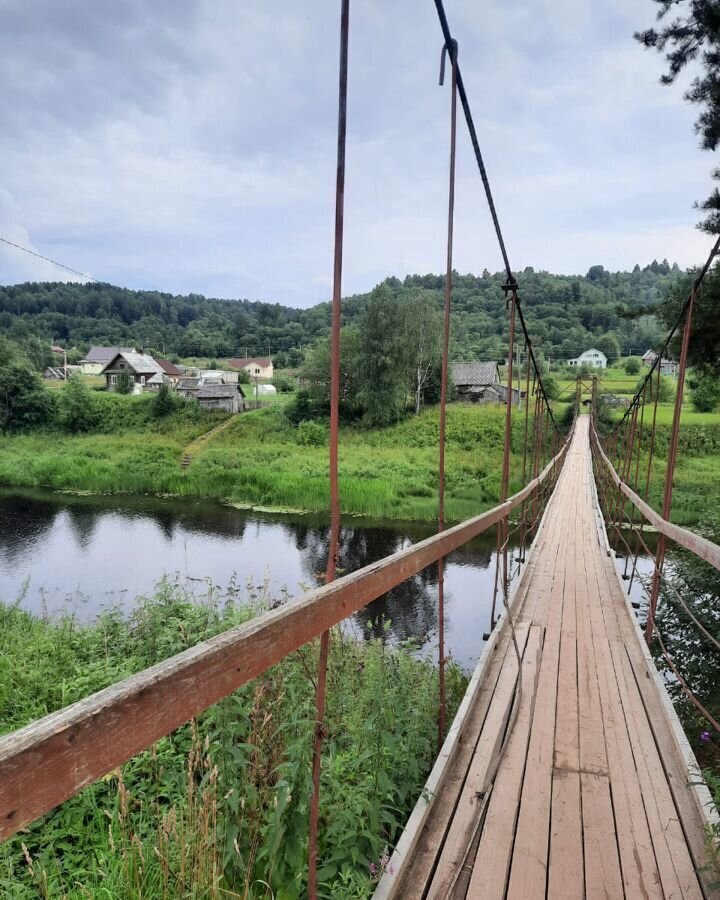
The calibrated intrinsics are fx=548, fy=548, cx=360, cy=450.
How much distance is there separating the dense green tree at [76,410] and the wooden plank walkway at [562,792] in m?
26.4

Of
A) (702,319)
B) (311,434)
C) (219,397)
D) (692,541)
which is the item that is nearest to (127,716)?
(692,541)

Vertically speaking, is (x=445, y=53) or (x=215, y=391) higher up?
(x=445, y=53)

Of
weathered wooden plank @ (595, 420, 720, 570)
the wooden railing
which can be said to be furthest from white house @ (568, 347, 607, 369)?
the wooden railing

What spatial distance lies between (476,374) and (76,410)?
20.2m

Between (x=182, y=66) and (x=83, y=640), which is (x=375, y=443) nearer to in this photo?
(x=83, y=640)

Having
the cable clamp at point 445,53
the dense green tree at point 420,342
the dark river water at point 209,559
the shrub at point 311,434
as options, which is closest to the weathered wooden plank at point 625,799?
the cable clamp at point 445,53

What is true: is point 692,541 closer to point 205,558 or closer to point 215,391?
point 205,558

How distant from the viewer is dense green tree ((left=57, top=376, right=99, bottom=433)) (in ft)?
82.5

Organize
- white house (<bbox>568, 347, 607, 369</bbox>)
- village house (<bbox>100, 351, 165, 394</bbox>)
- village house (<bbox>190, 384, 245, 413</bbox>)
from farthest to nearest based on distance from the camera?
white house (<bbox>568, 347, 607, 369</bbox>), village house (<bbox>100, 351, 165, 394</bbox>), village house (<bbox>190, 384, 245, 413</bbox>)

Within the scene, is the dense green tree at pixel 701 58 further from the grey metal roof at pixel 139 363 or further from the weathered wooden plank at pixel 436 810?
the grey metal roof at pixel 139 363

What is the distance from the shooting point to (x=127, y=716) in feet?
1.51

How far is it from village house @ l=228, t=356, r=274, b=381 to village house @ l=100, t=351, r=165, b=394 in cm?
1123

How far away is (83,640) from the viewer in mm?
4297

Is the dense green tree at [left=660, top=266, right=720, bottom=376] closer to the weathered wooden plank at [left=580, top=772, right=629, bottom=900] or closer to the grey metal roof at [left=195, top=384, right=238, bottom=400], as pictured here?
the weathered wooden plank at [left=580, top=772, right=629, bottom=900]
